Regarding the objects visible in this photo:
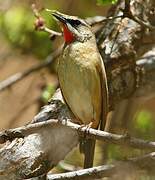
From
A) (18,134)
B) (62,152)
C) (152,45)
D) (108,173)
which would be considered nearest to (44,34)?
(152,45)

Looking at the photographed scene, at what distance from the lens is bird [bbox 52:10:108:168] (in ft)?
12.1

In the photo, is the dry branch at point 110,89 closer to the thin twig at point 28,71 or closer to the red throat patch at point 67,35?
the red throat patch at point 67,35

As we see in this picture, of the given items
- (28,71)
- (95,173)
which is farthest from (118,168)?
(28,71)

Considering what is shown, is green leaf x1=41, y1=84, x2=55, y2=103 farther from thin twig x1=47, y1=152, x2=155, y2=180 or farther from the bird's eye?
thin twig x1=47, y1=152, x2=155, y2=180

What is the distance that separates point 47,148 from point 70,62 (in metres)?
0.61

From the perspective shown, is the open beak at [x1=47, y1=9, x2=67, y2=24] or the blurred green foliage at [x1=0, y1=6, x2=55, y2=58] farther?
the blurred green foliage at [x1=0, y1=6, x2=55, y2=58]

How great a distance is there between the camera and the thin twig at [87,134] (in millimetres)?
2783

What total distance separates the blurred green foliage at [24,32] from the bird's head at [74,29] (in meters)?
1.11

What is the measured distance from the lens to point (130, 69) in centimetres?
419

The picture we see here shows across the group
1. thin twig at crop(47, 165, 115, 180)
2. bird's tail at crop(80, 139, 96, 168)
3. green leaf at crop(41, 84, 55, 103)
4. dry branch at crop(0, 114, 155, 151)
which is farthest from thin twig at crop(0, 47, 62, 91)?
thin twig at crop(47, 165, 115, 180)

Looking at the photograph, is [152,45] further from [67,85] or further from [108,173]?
[108,173]

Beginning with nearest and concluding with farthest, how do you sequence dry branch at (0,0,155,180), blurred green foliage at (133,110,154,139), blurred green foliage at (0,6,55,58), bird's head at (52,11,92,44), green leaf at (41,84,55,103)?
dry branch at (0,0,155,180) → bird's head at (52,11,92,44) → blurred green foliage at (133,110,154,139) → green leaf at (41,84,55,103) → blurred green foliage at (0,6,55,58)

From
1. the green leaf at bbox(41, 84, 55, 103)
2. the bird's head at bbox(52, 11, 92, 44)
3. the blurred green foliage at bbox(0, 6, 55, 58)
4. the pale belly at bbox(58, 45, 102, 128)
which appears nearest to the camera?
the pale belly at bbox(58, 45, 102, 128)

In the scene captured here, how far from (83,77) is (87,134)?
0.64 meters
